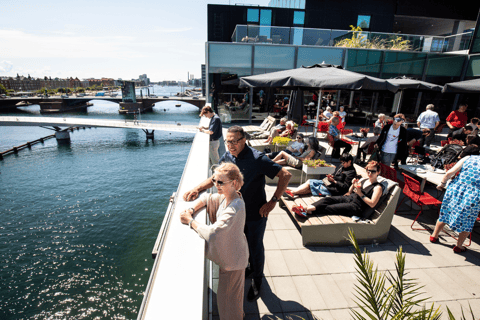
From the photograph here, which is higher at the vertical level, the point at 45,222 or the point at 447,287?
the point at 447,287

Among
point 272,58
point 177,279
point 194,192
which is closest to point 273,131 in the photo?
point 194,192

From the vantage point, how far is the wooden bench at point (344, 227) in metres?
3.64

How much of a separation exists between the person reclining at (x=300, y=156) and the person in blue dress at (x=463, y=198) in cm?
250

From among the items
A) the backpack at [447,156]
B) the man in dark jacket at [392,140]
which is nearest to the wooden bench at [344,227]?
the man in dark jacket at [392,140]

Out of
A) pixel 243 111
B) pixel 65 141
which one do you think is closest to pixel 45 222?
pixel 243 111

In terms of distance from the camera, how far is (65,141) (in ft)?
164

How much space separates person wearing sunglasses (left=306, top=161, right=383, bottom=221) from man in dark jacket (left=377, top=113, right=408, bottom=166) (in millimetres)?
2508

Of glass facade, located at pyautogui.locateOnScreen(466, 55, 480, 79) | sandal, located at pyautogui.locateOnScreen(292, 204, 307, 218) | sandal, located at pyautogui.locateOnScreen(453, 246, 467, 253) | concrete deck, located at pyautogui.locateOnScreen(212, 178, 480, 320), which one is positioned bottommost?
concrete deck, located at pyautogui.locateOnScreen(212, 178, 480, 320)

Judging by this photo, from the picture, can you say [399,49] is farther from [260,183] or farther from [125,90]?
[125,90]

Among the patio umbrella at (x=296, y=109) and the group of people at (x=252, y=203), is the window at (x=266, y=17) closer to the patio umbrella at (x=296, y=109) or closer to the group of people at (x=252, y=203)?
the patio umbrella at (x=296, y=109)

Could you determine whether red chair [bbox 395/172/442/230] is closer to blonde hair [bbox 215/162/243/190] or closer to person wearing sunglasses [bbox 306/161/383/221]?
person wearing sunglasses [bbox 306/161/383/221]

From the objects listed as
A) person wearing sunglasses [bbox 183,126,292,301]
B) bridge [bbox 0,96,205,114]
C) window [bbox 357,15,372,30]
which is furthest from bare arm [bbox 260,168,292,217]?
bridge [bbox 0,96,205,114]

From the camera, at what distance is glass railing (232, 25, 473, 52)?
1364 cm

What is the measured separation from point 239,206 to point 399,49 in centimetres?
1677
